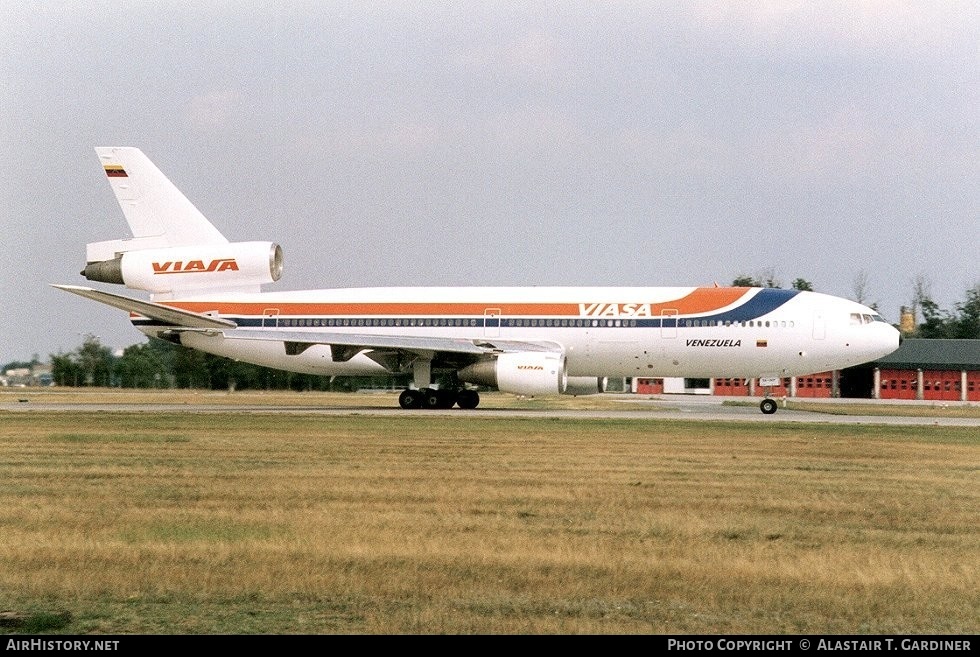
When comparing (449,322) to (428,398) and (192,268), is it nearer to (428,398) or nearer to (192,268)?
(428,398)

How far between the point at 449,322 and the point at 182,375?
43.5 m

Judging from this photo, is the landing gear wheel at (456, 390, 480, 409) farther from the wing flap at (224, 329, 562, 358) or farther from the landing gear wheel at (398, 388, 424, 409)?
the wing flap at (224, 329, 562, 358)

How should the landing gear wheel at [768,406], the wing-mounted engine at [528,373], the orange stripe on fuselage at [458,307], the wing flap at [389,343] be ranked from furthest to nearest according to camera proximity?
the orange stripe on fuselage at [458,307] → the landing gear wheel at [768,406] → the wing flap at [389,343] → the wing-mounted engine at [528,373]

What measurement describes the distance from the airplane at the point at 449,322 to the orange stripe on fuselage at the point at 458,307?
0.04 metres

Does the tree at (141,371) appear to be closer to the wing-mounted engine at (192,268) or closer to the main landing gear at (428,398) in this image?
the wing-mounted engine at (192,268)

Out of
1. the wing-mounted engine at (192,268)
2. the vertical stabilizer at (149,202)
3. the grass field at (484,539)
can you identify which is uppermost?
the vertical stabilizer at (149,202)

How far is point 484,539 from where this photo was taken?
1101 centimetres

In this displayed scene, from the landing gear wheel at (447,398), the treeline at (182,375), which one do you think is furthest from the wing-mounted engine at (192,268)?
the treeline at (182,375)

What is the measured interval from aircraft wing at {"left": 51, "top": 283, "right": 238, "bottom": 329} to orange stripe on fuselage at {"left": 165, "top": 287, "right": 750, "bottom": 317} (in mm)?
639

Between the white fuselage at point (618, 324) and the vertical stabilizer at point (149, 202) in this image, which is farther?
the vertical stabilizer at point (149, 202)

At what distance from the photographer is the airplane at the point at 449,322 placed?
34469 mm

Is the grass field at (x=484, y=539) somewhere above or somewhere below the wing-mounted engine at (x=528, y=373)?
below
